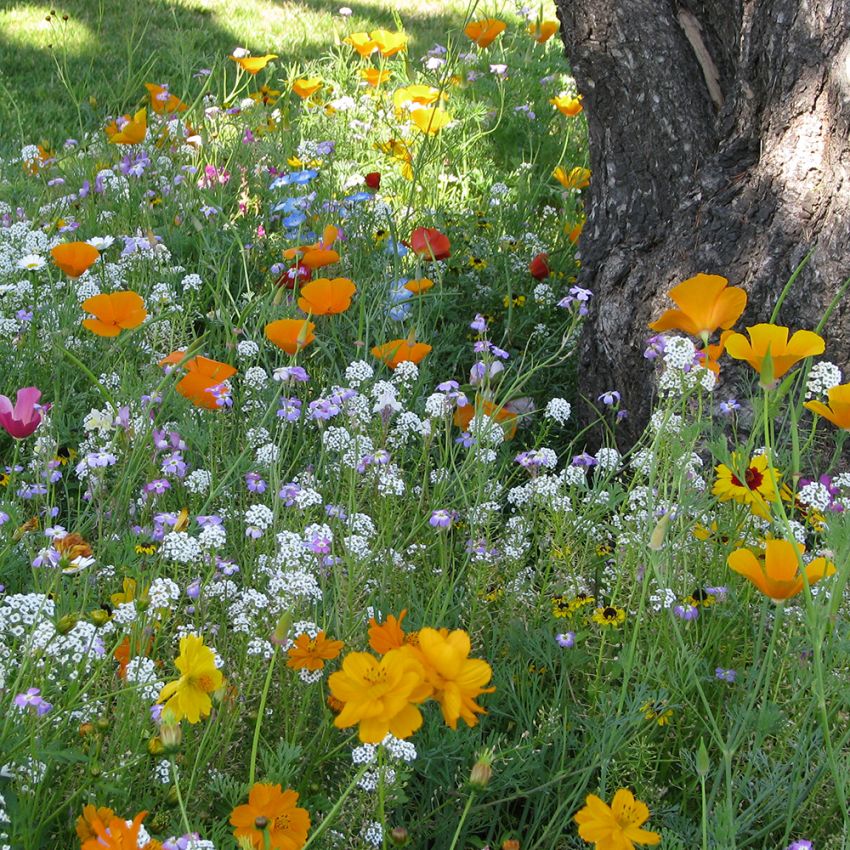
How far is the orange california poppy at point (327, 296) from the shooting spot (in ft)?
7.00

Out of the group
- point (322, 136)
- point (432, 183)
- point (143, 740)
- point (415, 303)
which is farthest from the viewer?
point (322, 136)

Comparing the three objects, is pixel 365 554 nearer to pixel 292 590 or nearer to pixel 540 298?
pixel 292 590

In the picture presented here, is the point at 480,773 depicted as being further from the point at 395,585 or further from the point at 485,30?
the point at 485,30

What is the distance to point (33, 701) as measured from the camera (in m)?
1.34

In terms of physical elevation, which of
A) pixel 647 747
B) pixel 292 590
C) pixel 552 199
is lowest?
pixel 552 199

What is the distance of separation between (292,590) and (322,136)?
286 centimetres

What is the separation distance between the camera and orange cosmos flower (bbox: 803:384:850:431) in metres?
1.52

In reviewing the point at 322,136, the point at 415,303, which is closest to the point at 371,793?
the point at 415,303

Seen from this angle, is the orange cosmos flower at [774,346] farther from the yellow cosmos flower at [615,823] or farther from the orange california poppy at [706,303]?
the yellow cosmos flower at [615,823]

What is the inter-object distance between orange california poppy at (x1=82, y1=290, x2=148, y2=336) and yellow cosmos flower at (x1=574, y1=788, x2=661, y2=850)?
120 cm

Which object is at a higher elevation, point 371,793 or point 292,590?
point 292,590

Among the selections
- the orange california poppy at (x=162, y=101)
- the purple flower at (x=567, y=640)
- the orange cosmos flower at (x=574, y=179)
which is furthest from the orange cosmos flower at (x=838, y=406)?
the orange california poppy at (x=162, y=101)

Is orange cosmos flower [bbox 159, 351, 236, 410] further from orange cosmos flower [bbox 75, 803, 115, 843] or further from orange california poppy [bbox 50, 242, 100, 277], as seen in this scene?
orange cosmos flower [bbox 75, 803, 115, 843]

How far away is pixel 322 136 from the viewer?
4.02 m
